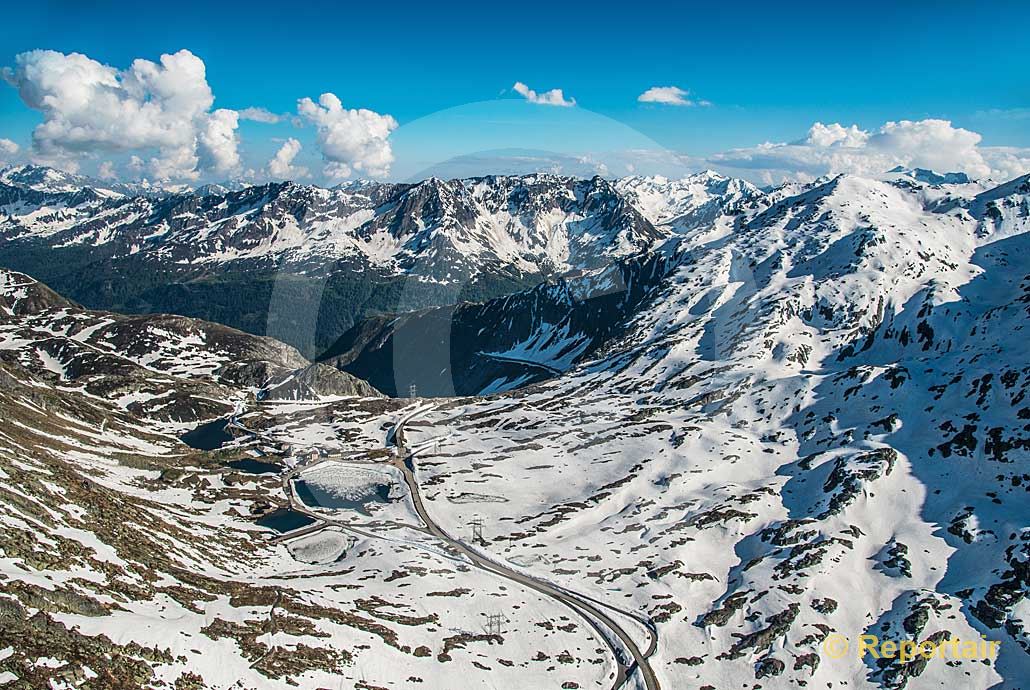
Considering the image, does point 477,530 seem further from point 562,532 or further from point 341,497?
point 341,497

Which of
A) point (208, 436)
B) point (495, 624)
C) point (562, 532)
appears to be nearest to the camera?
point (495, 624)

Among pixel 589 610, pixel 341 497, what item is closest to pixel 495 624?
pixel 589 610

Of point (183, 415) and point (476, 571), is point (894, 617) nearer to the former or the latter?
point (476, 571)

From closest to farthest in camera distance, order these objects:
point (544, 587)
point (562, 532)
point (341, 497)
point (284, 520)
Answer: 1. point (544, 587)
2. point (562, 532)
3. point (284, 520)
4. point (341, 497)

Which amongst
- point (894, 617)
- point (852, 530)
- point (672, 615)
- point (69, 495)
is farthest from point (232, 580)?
point (852, 530)

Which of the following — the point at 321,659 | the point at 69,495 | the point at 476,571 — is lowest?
the point at 476,571

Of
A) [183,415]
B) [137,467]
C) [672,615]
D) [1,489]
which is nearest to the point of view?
[1,489]

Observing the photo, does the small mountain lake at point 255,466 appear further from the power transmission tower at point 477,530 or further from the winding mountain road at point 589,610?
the power transmission tower at point 477,530
